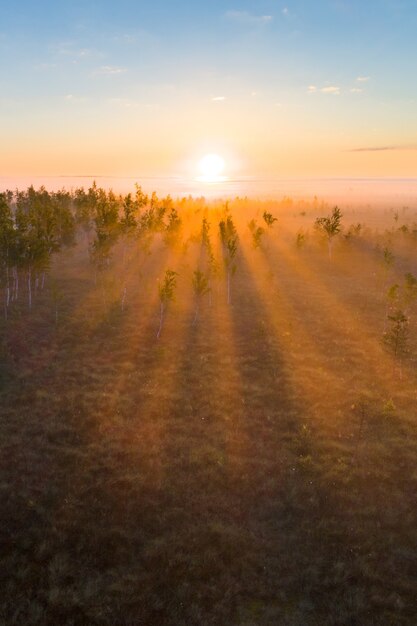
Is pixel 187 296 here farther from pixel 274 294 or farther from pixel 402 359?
pixel 402 359

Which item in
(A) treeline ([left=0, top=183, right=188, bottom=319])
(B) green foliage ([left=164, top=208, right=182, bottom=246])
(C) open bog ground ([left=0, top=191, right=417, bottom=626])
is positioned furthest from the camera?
(B) green foliage ([left=164, top=208, right=182, bottom=246])

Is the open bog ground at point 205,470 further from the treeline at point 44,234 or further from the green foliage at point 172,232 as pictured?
the green foliage at point 172,232

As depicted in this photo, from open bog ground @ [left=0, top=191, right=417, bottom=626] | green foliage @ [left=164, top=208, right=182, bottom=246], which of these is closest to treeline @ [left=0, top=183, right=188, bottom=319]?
green foliage @ [left=164, top=208, right=182, bottom=246]

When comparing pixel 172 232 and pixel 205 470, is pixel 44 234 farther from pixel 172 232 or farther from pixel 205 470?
pixel 205 470

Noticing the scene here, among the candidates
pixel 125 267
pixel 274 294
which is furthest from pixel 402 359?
pixel 125 267

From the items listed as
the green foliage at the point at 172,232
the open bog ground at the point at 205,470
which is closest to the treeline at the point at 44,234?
the green foliage at the point at 172,232

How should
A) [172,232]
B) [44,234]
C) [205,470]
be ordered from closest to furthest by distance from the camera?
[205,470], [44,234], [172,232]

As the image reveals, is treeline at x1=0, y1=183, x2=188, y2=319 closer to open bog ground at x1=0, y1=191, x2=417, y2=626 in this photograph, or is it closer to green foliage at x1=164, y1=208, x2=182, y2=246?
green foliage at x1=164, y1=208, x2=182, y2=246

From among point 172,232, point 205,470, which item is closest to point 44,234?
point 172,232
